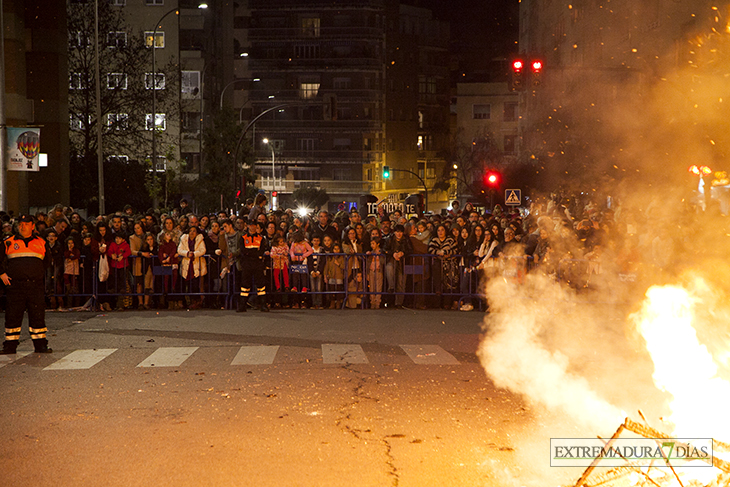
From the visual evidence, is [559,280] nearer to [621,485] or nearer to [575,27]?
[621,485]

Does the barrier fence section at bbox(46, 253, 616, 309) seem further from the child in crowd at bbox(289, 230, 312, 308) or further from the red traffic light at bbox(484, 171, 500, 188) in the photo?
the red traffic light at bbox(484, 171, 500, 188)

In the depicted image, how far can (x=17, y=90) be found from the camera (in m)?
29.6

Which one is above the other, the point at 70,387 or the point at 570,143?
the point at 570,143

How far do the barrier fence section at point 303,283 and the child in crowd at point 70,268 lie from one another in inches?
1.1

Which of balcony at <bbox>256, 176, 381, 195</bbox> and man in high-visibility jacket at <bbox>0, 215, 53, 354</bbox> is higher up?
balcony at <bbox>256, 176, 381, 195</bbox>

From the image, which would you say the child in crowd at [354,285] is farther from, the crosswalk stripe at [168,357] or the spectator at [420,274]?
the crosswalk stripe at [168,357]

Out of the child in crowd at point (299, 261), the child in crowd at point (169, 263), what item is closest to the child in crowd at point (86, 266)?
the child in crowd at point (169, 263)

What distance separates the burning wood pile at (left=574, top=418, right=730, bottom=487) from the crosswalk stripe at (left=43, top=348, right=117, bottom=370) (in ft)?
23.9

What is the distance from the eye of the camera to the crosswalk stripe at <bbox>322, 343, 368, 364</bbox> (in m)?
10.5

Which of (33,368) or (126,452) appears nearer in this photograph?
(126,452)

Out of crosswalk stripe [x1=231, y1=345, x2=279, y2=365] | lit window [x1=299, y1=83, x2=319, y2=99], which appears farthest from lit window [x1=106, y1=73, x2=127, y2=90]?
lit window [x1=299, y1=83, x2=319, y2=99]

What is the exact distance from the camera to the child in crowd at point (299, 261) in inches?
630

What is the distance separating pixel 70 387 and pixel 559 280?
30.7 feet

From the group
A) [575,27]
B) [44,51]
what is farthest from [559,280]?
[44,51]
